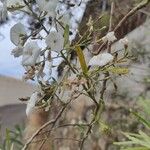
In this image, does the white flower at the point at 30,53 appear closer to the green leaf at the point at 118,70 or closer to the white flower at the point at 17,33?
the white flower at the point at 17,33

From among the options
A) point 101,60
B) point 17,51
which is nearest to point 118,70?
point 101,60

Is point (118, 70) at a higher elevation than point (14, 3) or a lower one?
lower

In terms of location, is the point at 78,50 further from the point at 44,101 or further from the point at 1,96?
the point at 1,96

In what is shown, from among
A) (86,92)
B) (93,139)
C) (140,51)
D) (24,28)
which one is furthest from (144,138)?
(93,139)

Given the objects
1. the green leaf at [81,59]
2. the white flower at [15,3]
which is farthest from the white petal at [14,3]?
the green leaf at [81,59]

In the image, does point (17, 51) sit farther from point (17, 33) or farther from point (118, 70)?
point (118, 70)

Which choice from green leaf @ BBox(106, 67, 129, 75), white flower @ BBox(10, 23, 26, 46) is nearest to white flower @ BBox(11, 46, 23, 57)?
white flower @ BBox(10, 23, 26, 46)
